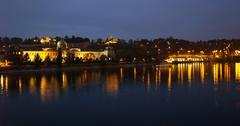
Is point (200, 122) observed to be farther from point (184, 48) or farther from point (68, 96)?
point (184, 48)

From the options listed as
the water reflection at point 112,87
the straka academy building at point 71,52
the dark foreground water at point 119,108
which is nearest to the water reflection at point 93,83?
the water reflection at point 112,87

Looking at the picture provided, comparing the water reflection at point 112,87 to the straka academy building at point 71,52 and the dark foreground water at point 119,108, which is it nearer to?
the dark foreground water at point 119,108

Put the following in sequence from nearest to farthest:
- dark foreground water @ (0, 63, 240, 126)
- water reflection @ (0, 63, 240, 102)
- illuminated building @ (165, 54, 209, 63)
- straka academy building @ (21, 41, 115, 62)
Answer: dark foreground water @ (0, 63, 240, 126)
water reflection @ (0, 63, 240, 102)
straka academy building @ (21, 41, 115, 62)
illuminated building @ (165, 54, 209, 63)

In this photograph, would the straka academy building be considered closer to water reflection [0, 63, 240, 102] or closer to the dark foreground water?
water reflection [0, 63, 240, 102]

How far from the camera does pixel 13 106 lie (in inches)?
427

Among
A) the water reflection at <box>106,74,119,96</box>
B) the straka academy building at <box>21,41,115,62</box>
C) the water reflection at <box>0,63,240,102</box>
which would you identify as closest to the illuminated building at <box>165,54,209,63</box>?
the straka academy building at <box>21,41,115,62</box>

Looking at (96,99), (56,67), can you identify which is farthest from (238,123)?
(56,67)

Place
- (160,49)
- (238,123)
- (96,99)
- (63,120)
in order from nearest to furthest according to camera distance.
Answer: (238,123) → (63,120) → (96,99) → (160,49)

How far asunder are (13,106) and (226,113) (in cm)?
516

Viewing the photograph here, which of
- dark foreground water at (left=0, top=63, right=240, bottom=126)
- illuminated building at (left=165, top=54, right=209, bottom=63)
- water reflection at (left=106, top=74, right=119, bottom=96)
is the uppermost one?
illuminated building at (left=165, top=54, right=209, bottom=63)

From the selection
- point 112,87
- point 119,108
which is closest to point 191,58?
point 112,87

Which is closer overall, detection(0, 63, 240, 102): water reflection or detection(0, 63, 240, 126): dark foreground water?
detection(0, 63, 240, 126): dark foreground water

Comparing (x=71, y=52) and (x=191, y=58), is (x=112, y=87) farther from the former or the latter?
(x=191, y=58)

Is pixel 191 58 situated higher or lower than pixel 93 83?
higher
